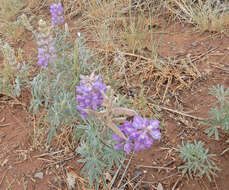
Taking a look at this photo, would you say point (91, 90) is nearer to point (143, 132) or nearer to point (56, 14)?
point (143, 132)

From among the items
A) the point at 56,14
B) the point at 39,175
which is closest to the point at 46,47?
the point at 56,14

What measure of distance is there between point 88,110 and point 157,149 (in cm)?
96

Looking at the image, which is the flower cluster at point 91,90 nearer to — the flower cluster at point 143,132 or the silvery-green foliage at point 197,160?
the flower cluster at point 143,132

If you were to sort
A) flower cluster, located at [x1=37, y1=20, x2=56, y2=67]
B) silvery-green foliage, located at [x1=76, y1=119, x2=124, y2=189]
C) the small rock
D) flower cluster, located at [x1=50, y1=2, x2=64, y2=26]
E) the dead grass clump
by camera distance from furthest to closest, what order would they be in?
the dead grass clump, flower cluster, located at [x1=50, y1=2, x2=64, y2=26], the small rock, flower cluster, located at [x1=37, y1=20, x2=56, y2=67], silvery-green foliage, located at [x1=76, y1=119, x2=124, y2=189]

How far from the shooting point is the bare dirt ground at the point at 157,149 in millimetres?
2033

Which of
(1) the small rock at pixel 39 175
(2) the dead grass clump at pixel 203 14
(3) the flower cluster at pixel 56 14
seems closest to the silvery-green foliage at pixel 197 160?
(1) the small rock at pixel 39 175

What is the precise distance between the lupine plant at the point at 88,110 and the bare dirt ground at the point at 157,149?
304 mm

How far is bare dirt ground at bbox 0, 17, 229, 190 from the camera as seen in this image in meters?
2.03

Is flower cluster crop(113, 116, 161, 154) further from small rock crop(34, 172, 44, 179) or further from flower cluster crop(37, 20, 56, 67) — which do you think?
small rock crop(34, 172, 44, 179)

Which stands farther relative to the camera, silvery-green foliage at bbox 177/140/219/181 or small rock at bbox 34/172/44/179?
small rock at bbox 34/172/44/179

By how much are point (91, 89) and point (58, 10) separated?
134 cm

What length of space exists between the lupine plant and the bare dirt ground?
0.30m

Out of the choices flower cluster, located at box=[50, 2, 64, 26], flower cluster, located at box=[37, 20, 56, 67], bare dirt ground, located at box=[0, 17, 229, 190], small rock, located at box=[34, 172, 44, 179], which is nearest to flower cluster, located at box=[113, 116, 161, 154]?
bare dirt ground, located at box=[0, 17, 229, 190]

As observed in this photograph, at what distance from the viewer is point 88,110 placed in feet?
4.85
